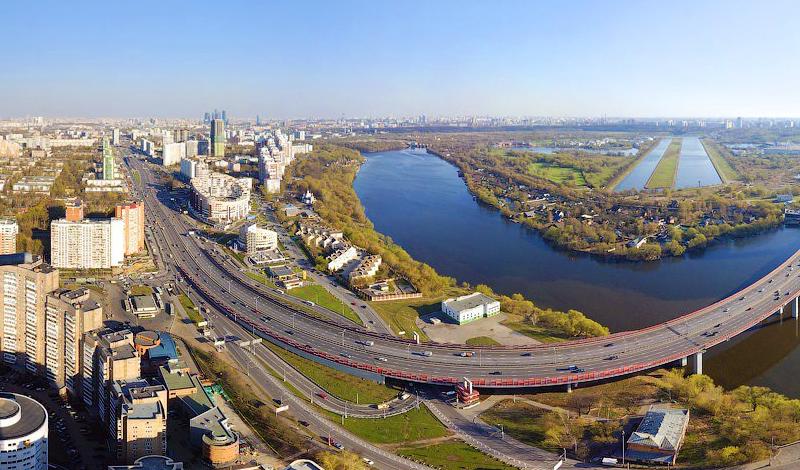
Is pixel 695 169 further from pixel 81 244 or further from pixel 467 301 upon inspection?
pixel 81 244

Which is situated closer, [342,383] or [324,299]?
[342,383]

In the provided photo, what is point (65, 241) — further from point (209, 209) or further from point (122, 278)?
point (209, 209)

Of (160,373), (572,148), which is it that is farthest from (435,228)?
(572,148)

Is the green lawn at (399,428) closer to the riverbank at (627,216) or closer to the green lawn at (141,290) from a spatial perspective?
the green lawn at (141,290)

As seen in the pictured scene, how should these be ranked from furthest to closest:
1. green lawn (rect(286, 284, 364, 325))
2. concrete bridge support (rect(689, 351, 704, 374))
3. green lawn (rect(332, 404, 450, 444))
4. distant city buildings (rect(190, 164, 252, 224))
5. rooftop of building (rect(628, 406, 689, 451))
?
1. distant city buildings (rect(190, 164, 252, 224))
2. green lawn (rect(286, 284, 364, 325))
3. concrete bridge support (rect(689, 351, 704, 374))
4. green lawn (rect(332, 404, 450, 444))
5. rooftop of building (rect(628, 406, 689, 451))

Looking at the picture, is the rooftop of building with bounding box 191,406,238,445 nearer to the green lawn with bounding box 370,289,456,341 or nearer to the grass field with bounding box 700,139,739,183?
the green lawn with bounding box 370,289,456,341

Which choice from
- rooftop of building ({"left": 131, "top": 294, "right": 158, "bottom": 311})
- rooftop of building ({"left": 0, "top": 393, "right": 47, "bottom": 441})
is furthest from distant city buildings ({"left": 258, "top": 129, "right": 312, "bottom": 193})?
rooftop of building ({"left": 0, "top": 393, "right": 47, "bottom": 441})

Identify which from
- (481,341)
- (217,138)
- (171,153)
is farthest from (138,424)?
(217,138)
